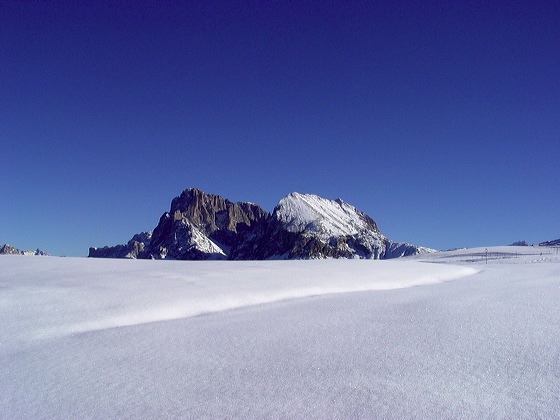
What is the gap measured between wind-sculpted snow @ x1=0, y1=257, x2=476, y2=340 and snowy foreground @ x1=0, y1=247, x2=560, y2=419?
0.03 m

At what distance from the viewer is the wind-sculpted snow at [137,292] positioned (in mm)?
4352

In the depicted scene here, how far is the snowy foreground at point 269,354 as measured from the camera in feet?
7.54

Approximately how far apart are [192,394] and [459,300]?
4.14 meters

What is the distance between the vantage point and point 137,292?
5410 millimetres

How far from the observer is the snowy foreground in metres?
2.30

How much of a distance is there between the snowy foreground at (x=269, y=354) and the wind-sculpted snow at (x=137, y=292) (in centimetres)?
3

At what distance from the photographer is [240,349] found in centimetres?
328

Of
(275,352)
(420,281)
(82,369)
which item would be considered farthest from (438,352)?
(420,281)

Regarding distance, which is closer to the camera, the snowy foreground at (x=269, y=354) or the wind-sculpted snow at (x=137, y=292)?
the snowy foreground at (x=269, y=354)

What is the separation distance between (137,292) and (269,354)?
3.02 m

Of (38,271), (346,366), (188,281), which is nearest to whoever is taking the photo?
(346,366)

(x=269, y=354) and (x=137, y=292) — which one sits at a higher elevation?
(x=137, y=292)

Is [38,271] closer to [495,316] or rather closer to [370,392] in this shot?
[370,392]

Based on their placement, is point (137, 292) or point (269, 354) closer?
point (269, 354)
